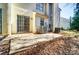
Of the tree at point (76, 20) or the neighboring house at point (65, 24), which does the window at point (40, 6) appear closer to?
the neighboring house at point (65, 24)

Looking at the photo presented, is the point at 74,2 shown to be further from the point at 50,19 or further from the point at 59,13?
the point at 50,19

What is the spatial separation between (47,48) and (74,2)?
30.5 inches

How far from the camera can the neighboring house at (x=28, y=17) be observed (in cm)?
206

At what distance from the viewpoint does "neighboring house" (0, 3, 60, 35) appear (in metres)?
2.06

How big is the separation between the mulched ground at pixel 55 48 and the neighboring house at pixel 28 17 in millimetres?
208

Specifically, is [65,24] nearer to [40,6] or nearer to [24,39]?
[40,6]

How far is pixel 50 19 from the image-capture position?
7.07 feet

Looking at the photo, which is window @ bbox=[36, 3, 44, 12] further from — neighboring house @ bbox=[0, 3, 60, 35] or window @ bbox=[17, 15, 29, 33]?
window @ bbox=[17, 15, 29, 33]

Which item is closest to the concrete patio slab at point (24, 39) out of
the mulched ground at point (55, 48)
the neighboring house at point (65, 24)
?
the mulched ground at point (55, 48)

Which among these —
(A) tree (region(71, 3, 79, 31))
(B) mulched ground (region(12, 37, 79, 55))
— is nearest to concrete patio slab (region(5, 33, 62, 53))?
(B) mulched ground (region(12, 37, 79, 55))

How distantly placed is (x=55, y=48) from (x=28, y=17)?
23.4 inches

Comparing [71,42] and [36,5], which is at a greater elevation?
[36,5]
